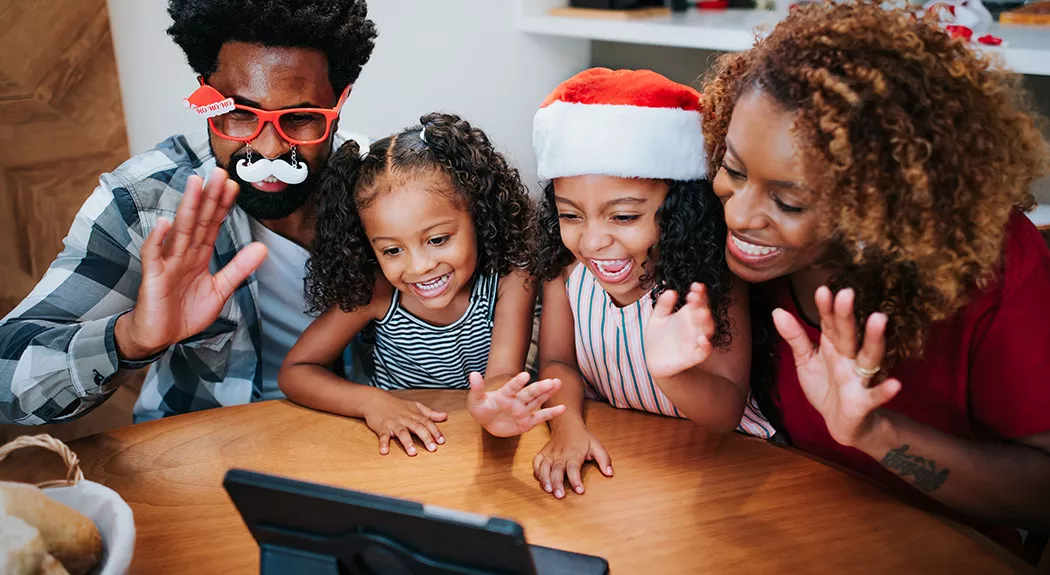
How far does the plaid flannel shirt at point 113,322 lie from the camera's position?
131cm

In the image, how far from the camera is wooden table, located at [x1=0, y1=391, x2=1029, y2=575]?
3.28 feet

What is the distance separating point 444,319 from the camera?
163 cm

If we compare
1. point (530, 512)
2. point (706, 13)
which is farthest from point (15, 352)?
point (706, 13)

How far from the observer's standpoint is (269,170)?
1.49m

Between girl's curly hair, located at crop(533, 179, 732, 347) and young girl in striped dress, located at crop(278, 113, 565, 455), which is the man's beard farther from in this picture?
girl's curly hair, located at crop(533, 179, 732, 347)

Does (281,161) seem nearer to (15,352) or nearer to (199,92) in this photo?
(199,92)

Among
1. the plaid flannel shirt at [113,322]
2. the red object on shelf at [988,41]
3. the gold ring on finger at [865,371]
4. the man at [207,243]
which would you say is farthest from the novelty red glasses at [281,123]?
the red object on shelf at [988,41]

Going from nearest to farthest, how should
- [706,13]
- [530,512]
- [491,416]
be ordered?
[530,512] < [491,416] < [706,13]

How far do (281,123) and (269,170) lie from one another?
0.30 feet

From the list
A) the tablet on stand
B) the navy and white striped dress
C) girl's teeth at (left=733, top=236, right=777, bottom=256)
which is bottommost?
the navy and white striped dress

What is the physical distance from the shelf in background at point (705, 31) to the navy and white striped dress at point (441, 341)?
1.02m

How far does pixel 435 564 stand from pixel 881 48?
2.56 ft

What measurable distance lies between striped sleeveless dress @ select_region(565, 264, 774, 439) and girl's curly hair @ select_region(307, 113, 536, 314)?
0.45ft

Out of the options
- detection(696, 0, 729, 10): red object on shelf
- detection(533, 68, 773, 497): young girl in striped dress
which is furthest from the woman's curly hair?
detection(696, 0, 729, 10): red object on shelf
